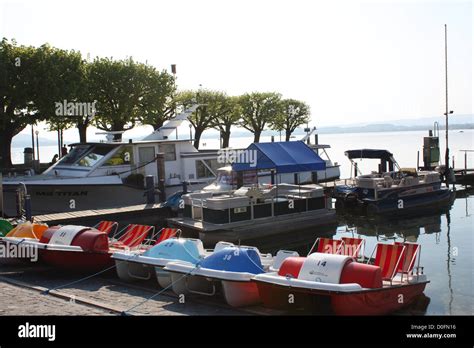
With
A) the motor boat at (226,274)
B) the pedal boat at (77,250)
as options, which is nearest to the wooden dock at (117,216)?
the pedal boat at (77,250)

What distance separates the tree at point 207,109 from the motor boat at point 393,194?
28.5m

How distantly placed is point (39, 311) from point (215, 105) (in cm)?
4643

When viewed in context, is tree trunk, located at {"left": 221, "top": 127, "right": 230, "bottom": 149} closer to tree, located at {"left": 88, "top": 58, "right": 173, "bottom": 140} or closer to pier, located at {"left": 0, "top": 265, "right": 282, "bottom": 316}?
tree, located at {"left": 88, "top": 58, "right": 173, "bottom": 140}

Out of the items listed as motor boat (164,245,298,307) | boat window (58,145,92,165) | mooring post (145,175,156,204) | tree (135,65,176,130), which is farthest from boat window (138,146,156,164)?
tree (135,65,176,130)

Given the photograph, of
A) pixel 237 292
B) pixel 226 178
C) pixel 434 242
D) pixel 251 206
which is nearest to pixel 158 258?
pixel 237 292

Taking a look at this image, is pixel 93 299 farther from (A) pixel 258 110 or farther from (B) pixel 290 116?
(B) pixel 290 116

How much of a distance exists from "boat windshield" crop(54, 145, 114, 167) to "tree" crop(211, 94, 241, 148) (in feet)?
98.5

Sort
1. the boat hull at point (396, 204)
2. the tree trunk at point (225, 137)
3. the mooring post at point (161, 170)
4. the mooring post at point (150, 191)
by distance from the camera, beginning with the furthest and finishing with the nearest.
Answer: the tree trunk at point (225, 137) < the boat hull at point (396, 204) < the mooring post at point (161, 170) < the mooring post at point (150, 191)

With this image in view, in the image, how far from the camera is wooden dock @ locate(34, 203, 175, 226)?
68.5 feet

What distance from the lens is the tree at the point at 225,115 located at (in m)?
57.0

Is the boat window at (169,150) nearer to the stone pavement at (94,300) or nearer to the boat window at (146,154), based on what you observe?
the boat window at (146,154)

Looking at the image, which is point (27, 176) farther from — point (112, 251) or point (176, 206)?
point (112, 251)

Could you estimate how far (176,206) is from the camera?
23203 mm
